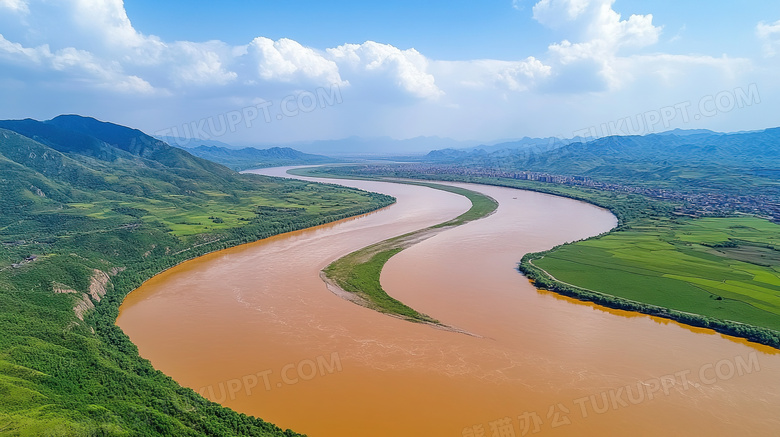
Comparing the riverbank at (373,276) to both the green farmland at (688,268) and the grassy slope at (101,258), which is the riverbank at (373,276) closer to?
the grassy slope at (101,258)

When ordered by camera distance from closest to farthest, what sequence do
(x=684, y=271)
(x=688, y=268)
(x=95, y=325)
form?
(x=95, y=325)
(x=684, y=271)
(x=688, y=268)

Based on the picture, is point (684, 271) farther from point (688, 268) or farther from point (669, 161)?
point (669, 161)

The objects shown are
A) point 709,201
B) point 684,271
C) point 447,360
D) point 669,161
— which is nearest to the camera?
point 447,360

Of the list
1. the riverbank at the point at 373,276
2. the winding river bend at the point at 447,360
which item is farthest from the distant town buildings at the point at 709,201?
the winding river bend at the point at 447,360

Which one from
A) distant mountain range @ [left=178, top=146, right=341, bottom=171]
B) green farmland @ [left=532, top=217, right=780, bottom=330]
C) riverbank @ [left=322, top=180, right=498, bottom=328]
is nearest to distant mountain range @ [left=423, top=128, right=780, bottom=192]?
green farmland @ [left=532, top=217, right=780, bottom=330]

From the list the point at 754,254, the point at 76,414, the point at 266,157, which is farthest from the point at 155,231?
the point at 266,157

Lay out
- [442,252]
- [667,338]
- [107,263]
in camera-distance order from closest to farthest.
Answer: [667,338]
[107,263]
[442,252]

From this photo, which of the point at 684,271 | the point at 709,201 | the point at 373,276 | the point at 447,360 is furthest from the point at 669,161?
the point at 447,360

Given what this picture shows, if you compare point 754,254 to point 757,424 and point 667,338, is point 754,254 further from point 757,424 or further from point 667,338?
point 757,424
